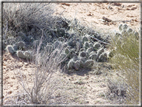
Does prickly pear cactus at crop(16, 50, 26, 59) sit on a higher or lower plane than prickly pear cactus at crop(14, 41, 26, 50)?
lower

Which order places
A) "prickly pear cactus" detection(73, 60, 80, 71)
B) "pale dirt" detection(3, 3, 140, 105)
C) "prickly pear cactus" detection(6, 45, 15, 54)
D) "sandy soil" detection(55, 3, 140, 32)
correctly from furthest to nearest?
1. "sandy soil" detection(55, 3, 140, 32)
2. "prickly pear cactus" detection(6, 45, 15, 54)
3. "prickly pear cactus" detection(73, 60, 80, 71)
4. "pale dirt" detection(3, 3, 140, 105)

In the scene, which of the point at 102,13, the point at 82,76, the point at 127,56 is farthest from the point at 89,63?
the point at 102,13

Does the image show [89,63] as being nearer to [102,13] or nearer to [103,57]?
[103,57]

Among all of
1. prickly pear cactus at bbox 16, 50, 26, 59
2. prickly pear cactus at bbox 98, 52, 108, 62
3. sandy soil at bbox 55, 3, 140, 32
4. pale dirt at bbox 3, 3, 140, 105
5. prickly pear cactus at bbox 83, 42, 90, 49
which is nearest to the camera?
pale dirt at bbox 3, 3, 140, 105

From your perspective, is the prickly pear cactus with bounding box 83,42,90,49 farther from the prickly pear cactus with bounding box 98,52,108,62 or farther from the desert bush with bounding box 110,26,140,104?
the desert bush with bounding box 110,26,140,104

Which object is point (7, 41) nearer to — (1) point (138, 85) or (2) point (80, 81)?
(2) point (80, 81)

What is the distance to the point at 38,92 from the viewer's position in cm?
307

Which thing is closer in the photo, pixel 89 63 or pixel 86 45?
pixel 89 63

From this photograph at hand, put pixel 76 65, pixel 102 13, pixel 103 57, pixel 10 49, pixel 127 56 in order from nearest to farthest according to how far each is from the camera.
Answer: pixel 127 56 → pixel 76 65 → pixel 10 49 → pixel 103 57 → pixel 102 13

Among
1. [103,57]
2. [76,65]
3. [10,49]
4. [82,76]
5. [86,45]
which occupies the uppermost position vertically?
[86,45]

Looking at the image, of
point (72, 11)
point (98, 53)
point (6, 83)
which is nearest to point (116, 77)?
point (98, 53)

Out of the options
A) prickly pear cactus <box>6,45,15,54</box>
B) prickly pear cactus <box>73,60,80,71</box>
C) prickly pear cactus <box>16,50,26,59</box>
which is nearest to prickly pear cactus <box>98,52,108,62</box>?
prickly pear cactus <box>73,60,80,71</box>

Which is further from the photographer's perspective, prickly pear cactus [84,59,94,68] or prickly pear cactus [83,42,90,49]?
prickly pear cactus [83,42,90,49]

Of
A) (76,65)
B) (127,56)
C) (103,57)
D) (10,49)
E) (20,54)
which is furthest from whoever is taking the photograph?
(103,57)
